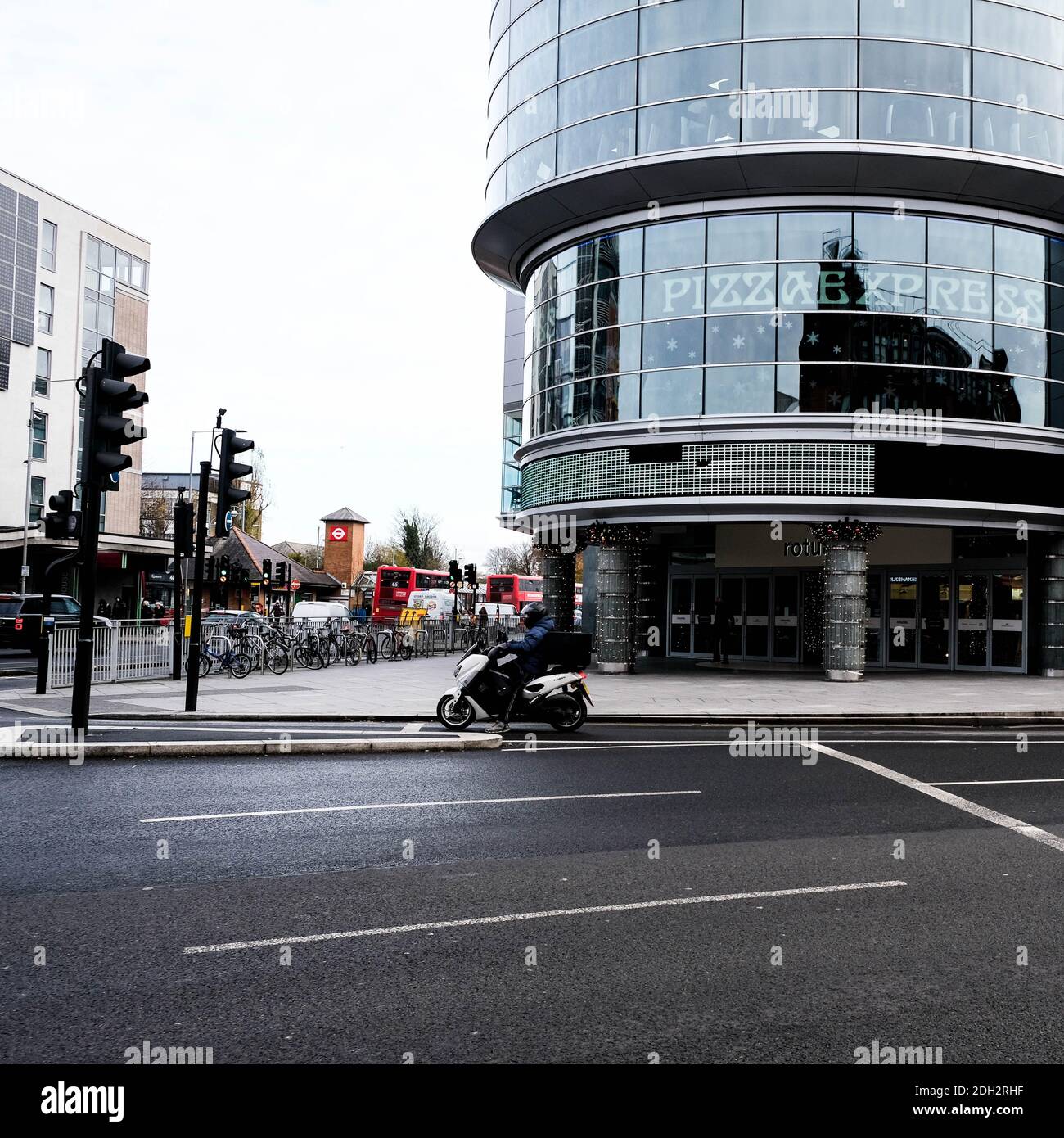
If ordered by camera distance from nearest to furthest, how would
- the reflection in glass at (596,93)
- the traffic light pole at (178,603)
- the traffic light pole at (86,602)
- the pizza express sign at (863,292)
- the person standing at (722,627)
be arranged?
the traffic light pole at (86,602) → the traffic light pole at (178,603) → the pizza express sign at (863,292) → the reflection in glass at (596,93) → the person standing at (722,627)

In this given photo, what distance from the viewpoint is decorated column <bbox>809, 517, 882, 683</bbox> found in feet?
79.9

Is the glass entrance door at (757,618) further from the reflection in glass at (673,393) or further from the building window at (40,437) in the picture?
the building window at (40,437)

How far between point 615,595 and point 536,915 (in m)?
21.0

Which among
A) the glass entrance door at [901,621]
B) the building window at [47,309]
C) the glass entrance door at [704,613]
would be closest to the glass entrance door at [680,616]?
the glass entrance door at [704,613]

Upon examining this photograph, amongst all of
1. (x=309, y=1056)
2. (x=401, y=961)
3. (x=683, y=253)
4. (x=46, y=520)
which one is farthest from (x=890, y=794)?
(x=683, y=253)

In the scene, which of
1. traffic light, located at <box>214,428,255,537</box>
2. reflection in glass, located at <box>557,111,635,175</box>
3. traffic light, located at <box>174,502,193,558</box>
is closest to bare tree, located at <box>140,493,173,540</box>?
reflection in glass, located at <box>557,111,635,175</box>

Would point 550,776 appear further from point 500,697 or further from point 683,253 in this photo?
point 683,253

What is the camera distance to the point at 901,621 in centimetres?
2872

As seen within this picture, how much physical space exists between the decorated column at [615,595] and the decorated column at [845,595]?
4557 millimetres

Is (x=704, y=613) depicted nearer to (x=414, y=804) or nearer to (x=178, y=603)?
(x=178, y=603)

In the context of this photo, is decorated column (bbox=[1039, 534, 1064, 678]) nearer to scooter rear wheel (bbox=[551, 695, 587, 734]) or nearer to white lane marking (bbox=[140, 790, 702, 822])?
scooter rear wheel (bbox=[551, 695, 587, 734])

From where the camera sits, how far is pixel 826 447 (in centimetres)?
Result: 2441

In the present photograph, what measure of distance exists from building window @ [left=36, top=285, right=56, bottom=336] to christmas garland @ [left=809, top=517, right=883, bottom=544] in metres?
50.3

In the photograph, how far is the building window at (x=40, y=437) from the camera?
60.0 m
